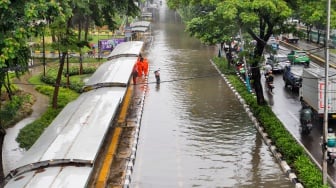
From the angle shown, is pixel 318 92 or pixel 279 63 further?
pixel 279 63

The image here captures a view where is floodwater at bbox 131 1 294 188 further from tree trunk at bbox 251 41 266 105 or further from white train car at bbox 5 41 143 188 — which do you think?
white train car at bbox 5 41 143 188

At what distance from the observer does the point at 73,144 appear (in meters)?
13.6

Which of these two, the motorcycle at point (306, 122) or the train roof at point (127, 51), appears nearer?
the motorcycle at point (306, 122)

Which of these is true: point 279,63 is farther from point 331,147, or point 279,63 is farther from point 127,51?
point 331,147

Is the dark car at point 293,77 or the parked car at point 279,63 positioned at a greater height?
the parked car at point 279,63

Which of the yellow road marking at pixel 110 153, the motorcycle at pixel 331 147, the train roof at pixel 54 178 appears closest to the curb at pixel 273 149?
the motorcycle at pixel 331 147

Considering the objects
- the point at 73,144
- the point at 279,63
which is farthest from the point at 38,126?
the point at 279,63

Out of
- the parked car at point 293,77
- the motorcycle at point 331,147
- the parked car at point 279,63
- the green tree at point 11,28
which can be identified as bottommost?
the motorcycle at point 331,147

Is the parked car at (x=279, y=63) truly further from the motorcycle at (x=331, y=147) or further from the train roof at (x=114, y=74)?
the motorcycle at (x=331, y=147)

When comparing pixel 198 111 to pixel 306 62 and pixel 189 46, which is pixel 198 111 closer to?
pixel 306 62

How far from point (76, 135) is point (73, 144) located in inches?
34.1

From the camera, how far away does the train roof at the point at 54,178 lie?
1089 centimetres

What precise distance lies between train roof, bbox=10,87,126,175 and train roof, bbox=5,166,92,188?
13.5 inches

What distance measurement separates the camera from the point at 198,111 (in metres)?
23.2
